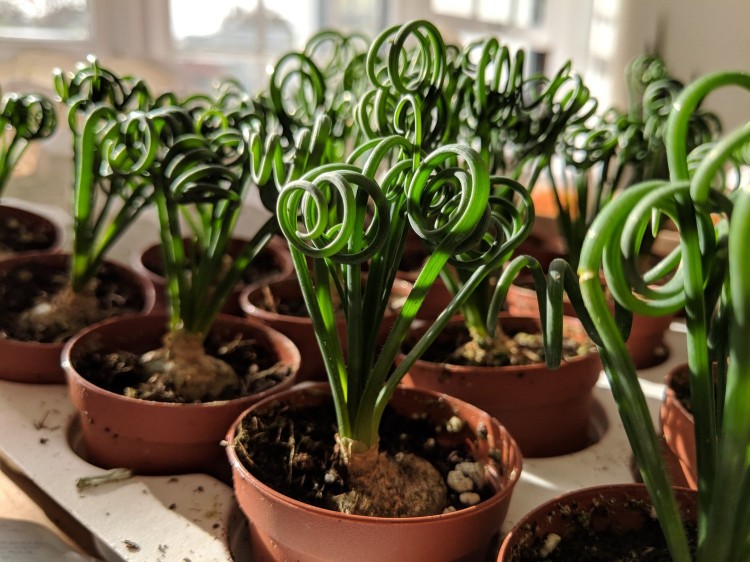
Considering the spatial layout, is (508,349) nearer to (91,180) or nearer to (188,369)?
(188,369)

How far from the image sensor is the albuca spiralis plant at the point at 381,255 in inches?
17.3

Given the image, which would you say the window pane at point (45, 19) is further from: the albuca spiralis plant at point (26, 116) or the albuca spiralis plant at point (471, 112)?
the albuca spiralis plant at point (471, 112)

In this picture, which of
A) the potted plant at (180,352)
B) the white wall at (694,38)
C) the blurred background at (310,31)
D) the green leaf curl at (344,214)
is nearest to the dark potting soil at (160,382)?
the potted plant at (180,352)

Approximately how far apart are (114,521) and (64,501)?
0.06m

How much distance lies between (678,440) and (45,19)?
4.83 feet

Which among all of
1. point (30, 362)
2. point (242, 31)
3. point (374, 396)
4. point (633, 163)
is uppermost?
point (242, 31)

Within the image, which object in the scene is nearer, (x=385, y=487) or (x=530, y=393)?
(x=385, y=487)

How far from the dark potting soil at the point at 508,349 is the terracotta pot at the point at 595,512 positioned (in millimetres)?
247

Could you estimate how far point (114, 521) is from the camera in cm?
59

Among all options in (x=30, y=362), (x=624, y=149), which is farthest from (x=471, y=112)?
(x=30, y=362)

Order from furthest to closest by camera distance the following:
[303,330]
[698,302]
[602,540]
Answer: [303,330], [602,540], [698,302]

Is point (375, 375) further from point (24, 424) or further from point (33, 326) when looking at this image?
point (33, 326)

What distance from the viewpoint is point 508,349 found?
75cm

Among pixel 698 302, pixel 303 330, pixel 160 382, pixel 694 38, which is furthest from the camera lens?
pixel 694 38
